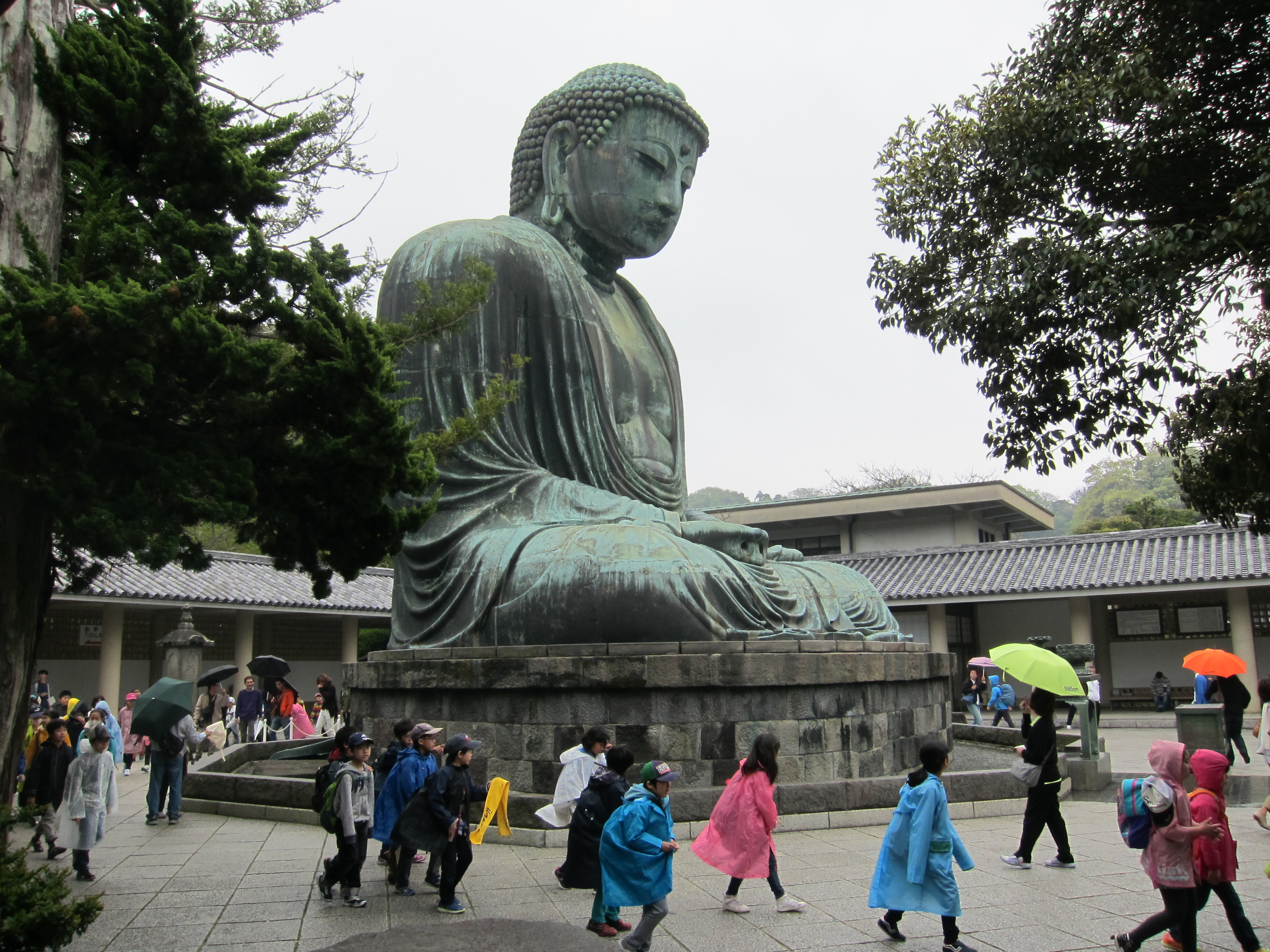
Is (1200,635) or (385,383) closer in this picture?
(385,383)

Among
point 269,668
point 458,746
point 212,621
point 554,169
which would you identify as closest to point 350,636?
point 212,621

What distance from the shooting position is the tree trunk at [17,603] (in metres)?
4.27

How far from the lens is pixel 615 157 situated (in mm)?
9914

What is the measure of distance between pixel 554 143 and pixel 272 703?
433 inches

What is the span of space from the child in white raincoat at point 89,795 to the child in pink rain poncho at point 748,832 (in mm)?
3591

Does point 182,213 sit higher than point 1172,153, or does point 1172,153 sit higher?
point 1172,153

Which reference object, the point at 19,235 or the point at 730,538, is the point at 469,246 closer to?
the point at 730,538

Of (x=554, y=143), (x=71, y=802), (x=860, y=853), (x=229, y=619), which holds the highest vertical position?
(x=554, y=143)

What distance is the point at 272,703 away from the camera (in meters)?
17.0

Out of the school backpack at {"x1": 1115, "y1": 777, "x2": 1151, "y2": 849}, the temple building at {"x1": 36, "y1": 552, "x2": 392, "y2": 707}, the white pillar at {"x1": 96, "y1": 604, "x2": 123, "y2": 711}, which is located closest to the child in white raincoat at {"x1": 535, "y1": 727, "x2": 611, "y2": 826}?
the school backpack at {"x1": 1115, "y1": 777, "x2": 1151, "y2": 849}

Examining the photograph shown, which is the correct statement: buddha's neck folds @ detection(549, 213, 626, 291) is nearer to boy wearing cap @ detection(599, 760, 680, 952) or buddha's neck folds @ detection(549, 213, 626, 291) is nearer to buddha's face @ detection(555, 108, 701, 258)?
buddha's face @ detection(555, 108, 701, 258)

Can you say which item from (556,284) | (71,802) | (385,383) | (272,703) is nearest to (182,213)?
(385,383)

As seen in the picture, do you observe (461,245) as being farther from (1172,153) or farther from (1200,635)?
(1200,635)

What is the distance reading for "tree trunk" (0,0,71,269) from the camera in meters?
4.30
